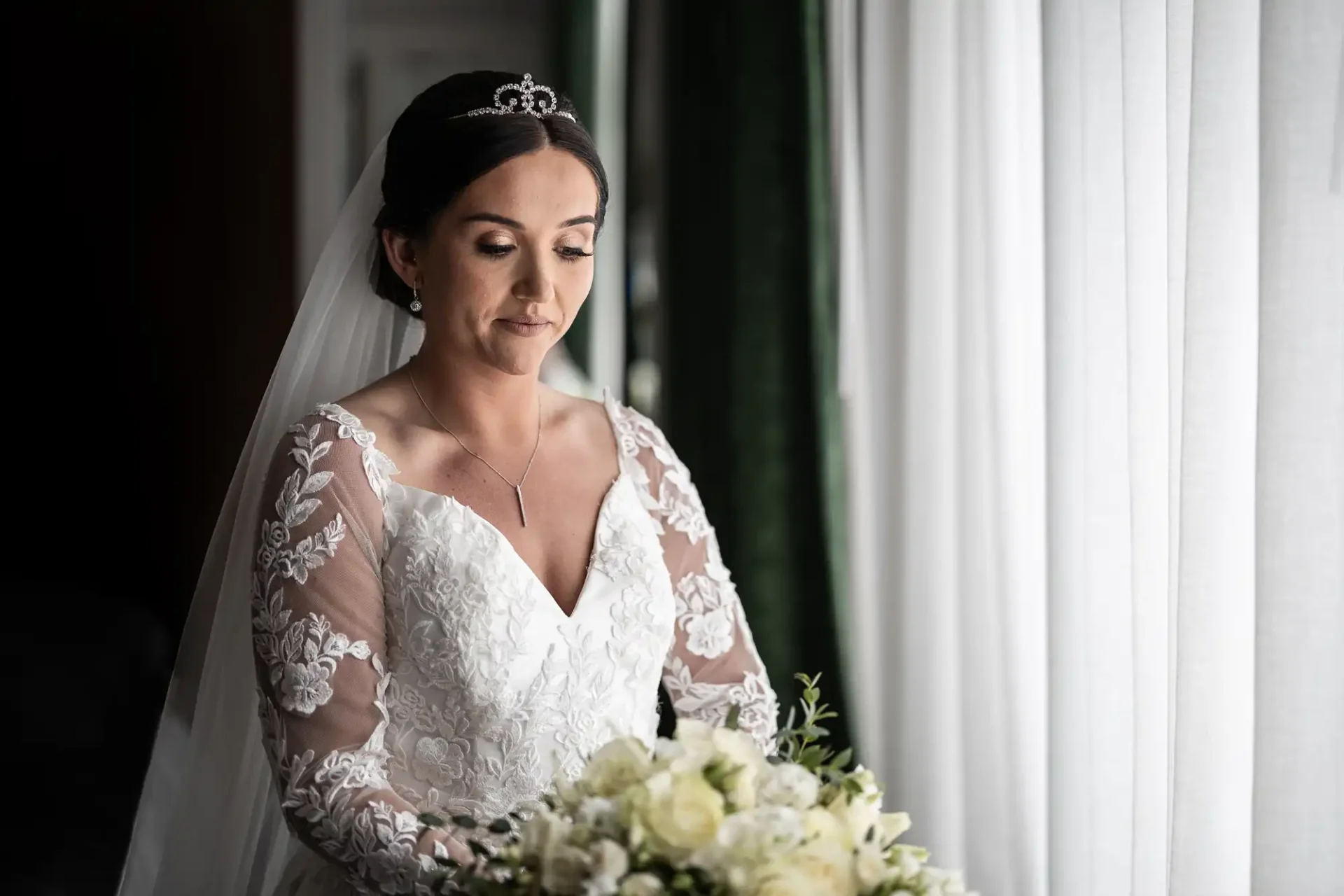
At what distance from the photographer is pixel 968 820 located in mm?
1978

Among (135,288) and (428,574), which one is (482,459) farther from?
(135,288)

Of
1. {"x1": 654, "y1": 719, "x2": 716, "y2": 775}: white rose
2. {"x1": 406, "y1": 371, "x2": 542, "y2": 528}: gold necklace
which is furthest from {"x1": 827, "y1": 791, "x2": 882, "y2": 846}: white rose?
{"x1": 406, "y1": 371, "x2": 542, "y2": 528}: gold necklace

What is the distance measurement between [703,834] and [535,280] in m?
0.84

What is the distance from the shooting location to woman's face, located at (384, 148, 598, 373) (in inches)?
62.9

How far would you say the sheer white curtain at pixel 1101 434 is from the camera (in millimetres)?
1276

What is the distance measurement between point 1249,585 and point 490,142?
1.04 metres

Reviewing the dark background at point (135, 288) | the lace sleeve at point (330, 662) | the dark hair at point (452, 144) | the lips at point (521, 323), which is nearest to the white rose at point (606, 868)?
the lace sleeve at point (330, 662)

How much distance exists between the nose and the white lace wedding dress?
0.27 m

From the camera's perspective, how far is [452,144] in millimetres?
1599

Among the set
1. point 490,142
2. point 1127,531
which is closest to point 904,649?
point 1127,531

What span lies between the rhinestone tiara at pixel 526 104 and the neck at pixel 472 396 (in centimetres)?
33

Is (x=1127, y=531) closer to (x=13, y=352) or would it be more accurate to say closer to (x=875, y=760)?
(x=875, y=760)

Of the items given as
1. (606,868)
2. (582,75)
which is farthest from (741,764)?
(582,75)

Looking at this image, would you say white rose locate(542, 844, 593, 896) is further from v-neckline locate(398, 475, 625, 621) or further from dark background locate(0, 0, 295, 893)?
dark background locate(0, 0, 295, 893)
